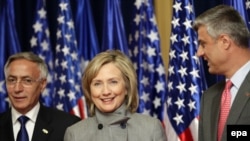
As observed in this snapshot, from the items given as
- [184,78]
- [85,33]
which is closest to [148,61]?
[184,78]

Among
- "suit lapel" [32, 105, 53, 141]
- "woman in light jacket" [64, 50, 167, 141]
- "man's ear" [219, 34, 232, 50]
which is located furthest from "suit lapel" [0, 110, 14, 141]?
"man's ear" [219, 34, 232, 50]

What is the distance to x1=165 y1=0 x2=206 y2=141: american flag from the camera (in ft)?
15.0

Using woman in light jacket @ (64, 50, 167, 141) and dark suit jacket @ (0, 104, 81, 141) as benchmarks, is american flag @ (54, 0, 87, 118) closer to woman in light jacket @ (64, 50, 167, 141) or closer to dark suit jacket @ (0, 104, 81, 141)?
dark suit jacket @ (0, 104, 81, 141)

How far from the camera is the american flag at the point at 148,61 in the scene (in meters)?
4.83

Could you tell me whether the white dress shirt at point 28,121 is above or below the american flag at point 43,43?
below

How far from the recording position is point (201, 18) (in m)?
3.23

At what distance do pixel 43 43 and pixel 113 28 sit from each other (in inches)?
26.3

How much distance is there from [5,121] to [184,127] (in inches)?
64.8

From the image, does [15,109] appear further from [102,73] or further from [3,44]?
[3,44]

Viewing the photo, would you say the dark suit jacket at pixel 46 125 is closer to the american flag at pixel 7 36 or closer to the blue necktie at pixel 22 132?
the blue necktie at pixel 22 132

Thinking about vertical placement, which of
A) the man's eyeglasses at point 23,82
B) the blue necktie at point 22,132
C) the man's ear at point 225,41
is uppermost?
the man's ear at point 225,41

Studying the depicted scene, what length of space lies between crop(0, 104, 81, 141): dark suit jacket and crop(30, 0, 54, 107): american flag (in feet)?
4.12

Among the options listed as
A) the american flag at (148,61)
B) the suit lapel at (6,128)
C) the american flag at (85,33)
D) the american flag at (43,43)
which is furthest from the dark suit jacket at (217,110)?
the american flag at (43,43)

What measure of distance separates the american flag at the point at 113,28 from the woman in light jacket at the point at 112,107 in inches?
71.3
